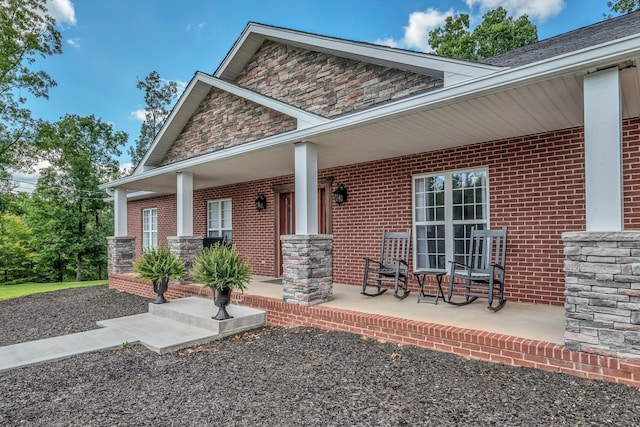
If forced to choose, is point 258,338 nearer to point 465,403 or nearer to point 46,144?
point 465,403

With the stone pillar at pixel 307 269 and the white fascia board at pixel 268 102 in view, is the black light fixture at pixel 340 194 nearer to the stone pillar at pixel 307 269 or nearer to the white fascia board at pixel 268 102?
the stone pillar at pixel 307 269

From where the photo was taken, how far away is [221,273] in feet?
16.2

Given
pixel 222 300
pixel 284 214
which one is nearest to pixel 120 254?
pixel 284 214

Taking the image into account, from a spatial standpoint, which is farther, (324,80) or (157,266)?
(324,80)

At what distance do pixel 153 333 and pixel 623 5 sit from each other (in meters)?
18.9

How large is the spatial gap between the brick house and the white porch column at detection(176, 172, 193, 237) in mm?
29

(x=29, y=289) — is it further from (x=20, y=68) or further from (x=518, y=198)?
(x=518, y=198)

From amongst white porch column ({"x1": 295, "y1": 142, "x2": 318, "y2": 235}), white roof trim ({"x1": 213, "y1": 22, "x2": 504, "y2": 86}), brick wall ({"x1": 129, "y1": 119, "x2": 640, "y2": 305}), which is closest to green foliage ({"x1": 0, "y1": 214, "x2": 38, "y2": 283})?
white roof trim ({"x1": 213, "y1": 22, "x2": 504, "y2": 86})

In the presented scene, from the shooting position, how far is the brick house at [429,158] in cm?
305

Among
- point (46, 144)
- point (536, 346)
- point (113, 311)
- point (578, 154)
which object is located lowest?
point (113, 311)

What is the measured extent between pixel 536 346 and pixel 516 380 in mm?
408

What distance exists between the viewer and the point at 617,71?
2.99m

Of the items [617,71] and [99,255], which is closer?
[617,71]

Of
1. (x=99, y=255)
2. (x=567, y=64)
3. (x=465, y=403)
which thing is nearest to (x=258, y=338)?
(x=465, y=403)
